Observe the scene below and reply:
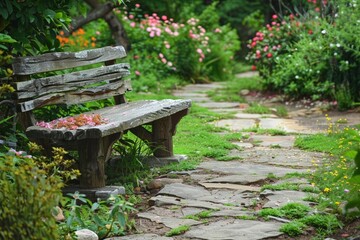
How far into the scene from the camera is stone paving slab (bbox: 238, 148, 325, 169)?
267 inches

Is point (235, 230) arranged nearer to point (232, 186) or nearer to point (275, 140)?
point (232, 186)

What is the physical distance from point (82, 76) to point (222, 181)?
1552mm

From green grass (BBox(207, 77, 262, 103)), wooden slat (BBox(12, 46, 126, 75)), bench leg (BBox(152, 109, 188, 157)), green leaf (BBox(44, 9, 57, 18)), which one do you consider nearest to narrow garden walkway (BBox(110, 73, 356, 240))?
bench leg (BBox(152, 109, 188, 157))

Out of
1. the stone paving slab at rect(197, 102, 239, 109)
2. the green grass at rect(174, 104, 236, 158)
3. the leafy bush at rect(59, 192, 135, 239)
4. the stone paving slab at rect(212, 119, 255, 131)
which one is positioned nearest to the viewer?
the leafy bush at rect(59, 192, 135, 239)

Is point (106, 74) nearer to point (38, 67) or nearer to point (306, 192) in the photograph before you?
point (38, 67)

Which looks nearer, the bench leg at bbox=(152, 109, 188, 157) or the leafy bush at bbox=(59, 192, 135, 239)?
the leafy bush at bbox=(59, 192, 135, 239)

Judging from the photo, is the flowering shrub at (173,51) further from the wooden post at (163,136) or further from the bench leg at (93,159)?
the bench leg at (93,159)

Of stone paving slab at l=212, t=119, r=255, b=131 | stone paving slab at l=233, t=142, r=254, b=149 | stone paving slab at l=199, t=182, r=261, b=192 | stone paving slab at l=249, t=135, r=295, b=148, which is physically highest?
stone paving slab at l=212, t=119, r=255, b=131

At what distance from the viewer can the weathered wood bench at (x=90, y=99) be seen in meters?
5.49

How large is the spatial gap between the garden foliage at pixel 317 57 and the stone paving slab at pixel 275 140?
2.20 m

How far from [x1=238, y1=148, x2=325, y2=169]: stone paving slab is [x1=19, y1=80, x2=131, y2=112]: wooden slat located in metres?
1.35

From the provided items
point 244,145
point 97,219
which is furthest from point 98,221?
point 244,145

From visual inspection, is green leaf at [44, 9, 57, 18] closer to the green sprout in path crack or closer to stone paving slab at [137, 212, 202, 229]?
stone paving slab at [137, 212, 202, 229]

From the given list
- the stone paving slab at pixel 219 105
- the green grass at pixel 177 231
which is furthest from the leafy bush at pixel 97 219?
the stone paving slab at pixel 219 105
